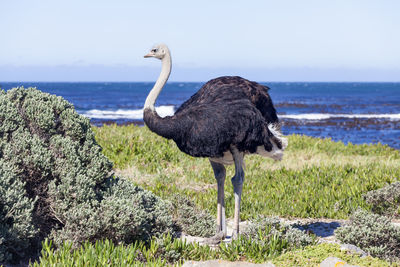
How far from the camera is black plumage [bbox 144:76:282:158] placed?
7051mm

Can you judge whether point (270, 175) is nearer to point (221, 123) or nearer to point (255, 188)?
point (255, 188)

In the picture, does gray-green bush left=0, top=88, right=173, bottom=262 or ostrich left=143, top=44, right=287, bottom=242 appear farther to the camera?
ostrich left=143, top=44, right=287, bottom=242

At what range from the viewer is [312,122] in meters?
43.0

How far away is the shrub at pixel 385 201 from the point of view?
9.71m

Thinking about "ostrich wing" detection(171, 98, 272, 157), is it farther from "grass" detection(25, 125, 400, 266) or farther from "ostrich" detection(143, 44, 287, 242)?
"grass" detection(25, 125, 400, 266)

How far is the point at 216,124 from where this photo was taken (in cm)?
703

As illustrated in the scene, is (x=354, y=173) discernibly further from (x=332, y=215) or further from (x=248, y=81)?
(x=248, y=81)

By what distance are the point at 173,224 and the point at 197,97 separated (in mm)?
1993

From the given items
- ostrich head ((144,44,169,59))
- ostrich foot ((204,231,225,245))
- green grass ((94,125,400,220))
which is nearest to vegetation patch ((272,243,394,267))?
ostrich foot ((204,231,225,245))

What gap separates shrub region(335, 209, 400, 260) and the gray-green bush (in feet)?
8.08

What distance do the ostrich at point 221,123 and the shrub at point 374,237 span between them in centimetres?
145

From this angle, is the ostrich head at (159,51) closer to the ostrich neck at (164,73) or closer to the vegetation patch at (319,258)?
the ostrich neck at (164,73)

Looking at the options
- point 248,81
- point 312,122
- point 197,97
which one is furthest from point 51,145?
point 312,122

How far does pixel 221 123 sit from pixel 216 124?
0.07 m
